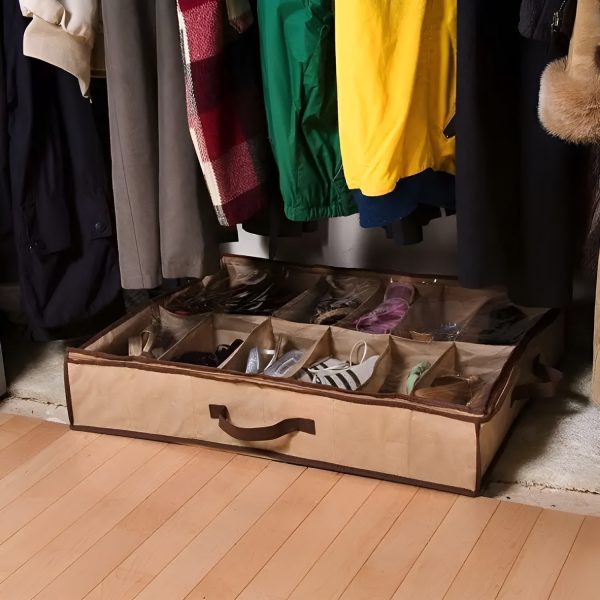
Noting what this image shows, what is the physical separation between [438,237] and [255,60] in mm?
818

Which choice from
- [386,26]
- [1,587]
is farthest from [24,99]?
[1,587]

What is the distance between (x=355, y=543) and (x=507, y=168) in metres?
0.73

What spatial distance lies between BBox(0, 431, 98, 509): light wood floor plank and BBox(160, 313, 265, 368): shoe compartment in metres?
0.29

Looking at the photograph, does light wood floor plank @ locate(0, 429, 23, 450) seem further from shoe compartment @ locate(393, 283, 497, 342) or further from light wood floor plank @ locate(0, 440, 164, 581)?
shoe compartment @ locate(393, 283, 497, 342)

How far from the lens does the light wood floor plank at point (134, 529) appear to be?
1.64m

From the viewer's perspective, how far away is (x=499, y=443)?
1.91 m

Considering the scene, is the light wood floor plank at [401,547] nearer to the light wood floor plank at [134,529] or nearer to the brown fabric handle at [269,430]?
the brown fabric handle at [269,430]

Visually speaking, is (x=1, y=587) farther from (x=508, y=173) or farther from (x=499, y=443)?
Result: (x=508, y=173)

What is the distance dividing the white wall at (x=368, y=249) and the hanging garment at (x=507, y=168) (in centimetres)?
78

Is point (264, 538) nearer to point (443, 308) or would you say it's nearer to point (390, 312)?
point (390, 312)

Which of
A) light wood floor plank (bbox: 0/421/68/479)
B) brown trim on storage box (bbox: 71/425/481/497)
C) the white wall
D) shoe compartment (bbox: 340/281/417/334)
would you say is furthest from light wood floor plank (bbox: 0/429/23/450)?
the white wall

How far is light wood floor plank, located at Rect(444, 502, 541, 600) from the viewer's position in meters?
1.56

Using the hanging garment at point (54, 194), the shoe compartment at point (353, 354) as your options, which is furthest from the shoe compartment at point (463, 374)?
the hanging garment at point (54, 194)

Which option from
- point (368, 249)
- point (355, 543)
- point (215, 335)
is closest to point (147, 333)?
point (215, 335)
